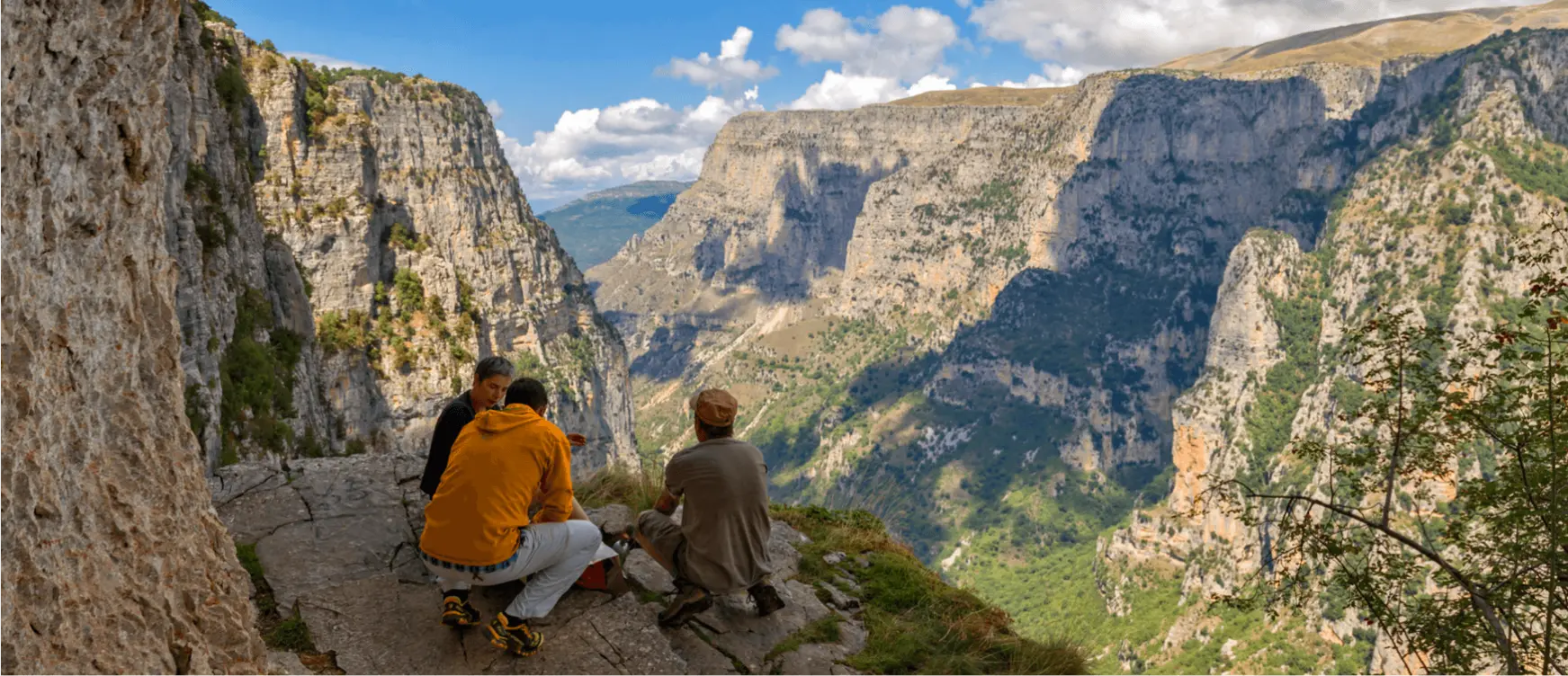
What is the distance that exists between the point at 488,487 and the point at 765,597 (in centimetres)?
290

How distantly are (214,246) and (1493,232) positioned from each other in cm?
12054

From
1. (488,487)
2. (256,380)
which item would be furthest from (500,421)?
(256,380)

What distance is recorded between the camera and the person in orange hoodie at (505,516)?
6.46 meters

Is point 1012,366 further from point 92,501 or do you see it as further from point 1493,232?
point 92,501

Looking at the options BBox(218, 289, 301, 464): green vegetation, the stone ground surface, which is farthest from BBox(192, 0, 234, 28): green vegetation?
the stone ground surface

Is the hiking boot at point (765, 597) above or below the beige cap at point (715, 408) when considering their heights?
below

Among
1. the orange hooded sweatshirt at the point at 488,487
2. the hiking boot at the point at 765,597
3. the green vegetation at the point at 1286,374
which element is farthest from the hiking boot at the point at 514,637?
the green vegetation at the point at 1286,374

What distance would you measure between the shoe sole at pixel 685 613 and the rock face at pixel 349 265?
7433 millimetres

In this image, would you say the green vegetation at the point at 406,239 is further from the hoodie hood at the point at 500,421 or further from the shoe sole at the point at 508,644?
the shoe sole at the point at 508,644

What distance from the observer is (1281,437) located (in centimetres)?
10731

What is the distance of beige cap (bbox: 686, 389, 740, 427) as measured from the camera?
284 inches

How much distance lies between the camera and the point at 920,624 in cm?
891

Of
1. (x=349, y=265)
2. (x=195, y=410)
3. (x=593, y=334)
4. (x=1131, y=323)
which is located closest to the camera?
(x=195, y=410)

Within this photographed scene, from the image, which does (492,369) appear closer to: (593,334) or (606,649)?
(606,649)
